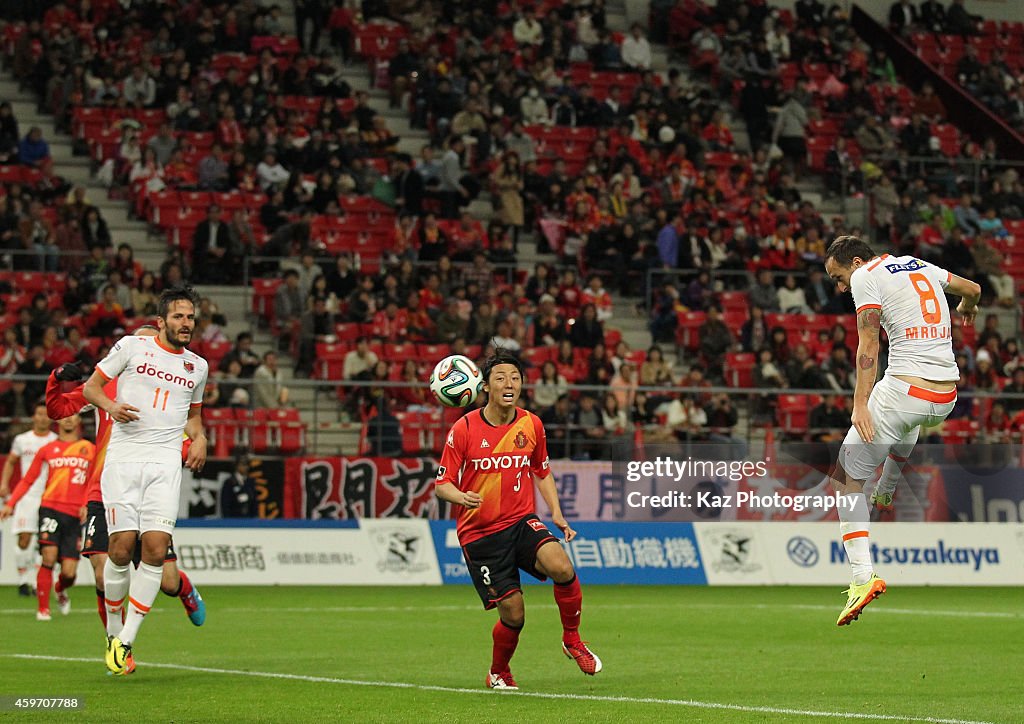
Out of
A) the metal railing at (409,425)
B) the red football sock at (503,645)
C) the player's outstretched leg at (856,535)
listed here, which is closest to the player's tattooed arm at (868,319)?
the player's outstretched leg at (856,535)

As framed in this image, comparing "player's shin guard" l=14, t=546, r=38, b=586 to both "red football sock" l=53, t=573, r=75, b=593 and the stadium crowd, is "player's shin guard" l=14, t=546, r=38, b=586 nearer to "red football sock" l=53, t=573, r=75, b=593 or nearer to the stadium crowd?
the stadium crowd

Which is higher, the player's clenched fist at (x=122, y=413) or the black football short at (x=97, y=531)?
the player's clenched fist at (x=122, y=413)

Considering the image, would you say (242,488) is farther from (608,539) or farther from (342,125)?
(342,125)

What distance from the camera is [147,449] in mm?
12055

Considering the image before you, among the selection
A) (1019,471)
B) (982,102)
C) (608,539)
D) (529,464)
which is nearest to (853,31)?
(982,102)

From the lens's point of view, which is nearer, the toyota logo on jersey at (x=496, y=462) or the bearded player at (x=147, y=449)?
the toyota logo on jersey at (x=496, y=462)

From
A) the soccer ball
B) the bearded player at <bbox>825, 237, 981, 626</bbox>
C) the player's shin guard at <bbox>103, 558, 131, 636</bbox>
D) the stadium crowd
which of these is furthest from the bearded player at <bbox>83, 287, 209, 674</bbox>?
the stadium crowd

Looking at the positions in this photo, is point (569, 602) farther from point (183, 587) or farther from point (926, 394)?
point (183, 587)

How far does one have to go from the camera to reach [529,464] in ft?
38.1

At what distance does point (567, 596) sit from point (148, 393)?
335 cm

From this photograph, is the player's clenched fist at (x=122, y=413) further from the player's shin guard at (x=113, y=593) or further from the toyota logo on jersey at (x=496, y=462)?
the toyota logo on jersey at (x=496, y=462)

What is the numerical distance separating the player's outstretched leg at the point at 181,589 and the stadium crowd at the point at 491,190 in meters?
10.9

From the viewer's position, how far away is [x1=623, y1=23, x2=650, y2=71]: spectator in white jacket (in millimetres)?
35844

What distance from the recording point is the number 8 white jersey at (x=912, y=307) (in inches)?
419
